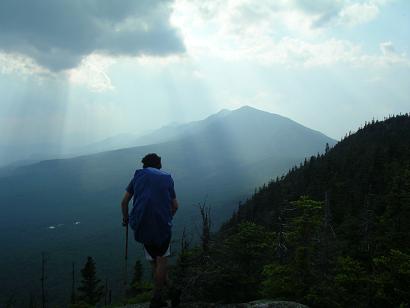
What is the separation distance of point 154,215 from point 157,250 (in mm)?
688

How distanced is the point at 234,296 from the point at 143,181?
22.6 feet

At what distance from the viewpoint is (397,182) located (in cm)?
3841

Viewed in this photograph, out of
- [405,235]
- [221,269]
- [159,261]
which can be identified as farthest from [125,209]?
[405,235]

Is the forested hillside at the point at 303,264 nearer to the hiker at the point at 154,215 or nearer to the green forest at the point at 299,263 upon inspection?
the green forest at the point at 299,263

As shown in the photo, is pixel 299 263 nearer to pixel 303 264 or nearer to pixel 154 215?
pixel 303 264

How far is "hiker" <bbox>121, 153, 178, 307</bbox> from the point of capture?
6535mm

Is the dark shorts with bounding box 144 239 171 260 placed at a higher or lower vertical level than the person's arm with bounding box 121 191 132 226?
lower

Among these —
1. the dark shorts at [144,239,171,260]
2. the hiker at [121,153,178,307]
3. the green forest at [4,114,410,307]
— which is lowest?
the green forest at [4,114,410,307]

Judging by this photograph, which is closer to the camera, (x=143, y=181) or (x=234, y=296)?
(x=143, y=181)

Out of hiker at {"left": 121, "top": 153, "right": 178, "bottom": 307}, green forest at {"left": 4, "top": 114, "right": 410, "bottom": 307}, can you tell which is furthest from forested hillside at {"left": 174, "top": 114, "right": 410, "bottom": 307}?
hiker at {"left": 121, "top": 153, "right": 178, "bottom": 307}

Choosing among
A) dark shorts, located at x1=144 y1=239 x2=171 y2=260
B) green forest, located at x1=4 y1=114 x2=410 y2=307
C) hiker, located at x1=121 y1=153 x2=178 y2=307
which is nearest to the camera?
hiker, located at x1=121 y1=153 x2=178 y2=307

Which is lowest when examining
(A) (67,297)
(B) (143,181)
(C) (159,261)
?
(A) (67,297)

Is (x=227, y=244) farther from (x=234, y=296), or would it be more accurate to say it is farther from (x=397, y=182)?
(x=397, y=182)

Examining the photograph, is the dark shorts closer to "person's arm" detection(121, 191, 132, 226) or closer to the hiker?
the hiker
